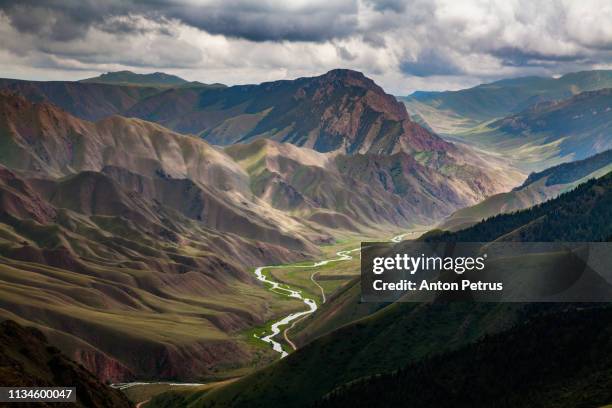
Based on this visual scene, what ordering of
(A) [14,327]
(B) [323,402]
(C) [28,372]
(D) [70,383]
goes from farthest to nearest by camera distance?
(B) [323,402]
(A) [14,327]
(D) [70,383]
(C) [28,372]

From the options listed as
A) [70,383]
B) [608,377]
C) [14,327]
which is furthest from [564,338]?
[14,327]

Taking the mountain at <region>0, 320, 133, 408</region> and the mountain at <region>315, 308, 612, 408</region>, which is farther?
the mountain at <region>315, 308, 612, 408</region>

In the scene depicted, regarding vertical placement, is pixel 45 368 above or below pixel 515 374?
above

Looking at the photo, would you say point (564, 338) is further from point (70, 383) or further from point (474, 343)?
point (70, 383)

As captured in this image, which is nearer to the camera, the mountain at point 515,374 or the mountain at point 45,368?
the mountain at point 45,368
